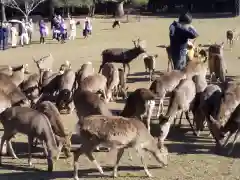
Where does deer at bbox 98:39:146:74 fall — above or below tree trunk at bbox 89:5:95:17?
above

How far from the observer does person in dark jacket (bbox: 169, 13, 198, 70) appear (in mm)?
15445

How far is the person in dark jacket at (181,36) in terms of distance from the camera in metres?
15.4

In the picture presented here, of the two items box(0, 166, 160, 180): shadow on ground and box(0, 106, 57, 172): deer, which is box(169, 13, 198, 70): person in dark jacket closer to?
box(0, 166, 160, 180): shadow on ground

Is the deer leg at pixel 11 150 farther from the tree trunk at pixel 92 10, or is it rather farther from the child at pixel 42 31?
the tree trunk at pixel 92 10

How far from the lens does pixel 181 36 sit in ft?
51.2

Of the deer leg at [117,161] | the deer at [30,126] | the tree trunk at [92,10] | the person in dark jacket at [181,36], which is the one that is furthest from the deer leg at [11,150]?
the tree trunk at [92,10]

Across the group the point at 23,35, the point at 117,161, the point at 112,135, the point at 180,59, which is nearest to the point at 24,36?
the point at 23,35

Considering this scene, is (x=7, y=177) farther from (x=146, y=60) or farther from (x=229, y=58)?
(x=229, y=58)

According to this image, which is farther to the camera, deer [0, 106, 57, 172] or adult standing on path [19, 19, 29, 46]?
adult standing on path [19, 19, 29, 46]

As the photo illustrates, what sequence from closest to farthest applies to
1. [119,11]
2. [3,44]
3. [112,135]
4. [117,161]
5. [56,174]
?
1. [112,135]
2. [117,161]
3. [56,174]
4. [3,44]
5. [119,11]

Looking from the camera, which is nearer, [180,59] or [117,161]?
[117,161]

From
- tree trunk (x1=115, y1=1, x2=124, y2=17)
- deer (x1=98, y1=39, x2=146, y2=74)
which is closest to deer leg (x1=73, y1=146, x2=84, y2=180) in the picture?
deer (x1=98, y1=39, x2=146, y2=74)

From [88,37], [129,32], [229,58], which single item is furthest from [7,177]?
[129,32]

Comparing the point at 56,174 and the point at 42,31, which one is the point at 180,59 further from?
the point at 42,31
